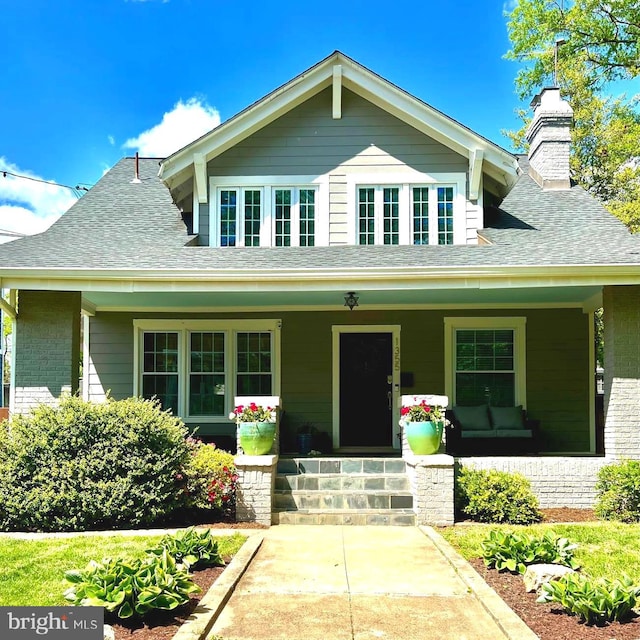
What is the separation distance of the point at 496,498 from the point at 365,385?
4158 millimetres

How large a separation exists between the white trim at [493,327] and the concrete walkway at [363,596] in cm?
475

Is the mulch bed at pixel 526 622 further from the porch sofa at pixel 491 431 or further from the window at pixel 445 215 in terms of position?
the window at pixel 445 215

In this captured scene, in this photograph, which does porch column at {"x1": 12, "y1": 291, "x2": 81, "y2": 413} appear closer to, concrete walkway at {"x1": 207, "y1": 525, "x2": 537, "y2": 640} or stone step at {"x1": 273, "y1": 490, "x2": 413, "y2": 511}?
stone step at {"x1": 273, "y1": 490, "x2": 413, "y2": 511}

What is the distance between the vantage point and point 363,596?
5367 mm

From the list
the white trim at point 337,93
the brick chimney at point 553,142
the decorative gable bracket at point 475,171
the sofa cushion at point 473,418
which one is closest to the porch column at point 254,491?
the sofa cushion at point 473,418

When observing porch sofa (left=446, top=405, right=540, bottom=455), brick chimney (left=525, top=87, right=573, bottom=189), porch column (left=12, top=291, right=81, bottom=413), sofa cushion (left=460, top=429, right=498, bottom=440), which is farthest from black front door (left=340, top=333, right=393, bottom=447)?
porch column (left=12, top=291, right=81, bottom=413)

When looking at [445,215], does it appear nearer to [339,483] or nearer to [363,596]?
[339,483]

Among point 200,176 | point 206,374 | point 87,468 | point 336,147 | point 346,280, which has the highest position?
point 336,147

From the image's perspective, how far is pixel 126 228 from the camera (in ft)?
36.9

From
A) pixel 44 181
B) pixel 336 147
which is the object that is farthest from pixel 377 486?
pixel 44 181

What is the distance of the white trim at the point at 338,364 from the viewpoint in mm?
11820

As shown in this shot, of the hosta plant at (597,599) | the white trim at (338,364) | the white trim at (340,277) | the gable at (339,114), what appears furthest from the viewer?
the white trim at (338,364)

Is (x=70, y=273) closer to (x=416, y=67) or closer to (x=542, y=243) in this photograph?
(x=542, y=243)

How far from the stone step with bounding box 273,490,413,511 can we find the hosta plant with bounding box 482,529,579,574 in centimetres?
231
